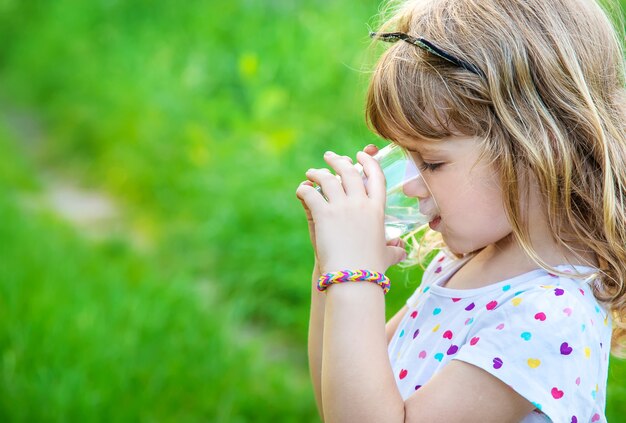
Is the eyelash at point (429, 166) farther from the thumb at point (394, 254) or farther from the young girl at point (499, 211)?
the thumb at point (394, 254)

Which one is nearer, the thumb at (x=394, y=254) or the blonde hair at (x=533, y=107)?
the blonde hair at (x=533, y=107)

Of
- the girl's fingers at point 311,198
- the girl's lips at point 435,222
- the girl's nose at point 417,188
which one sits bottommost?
the girl's lips at point 435,222

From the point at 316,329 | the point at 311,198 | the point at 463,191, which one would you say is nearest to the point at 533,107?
the point at 463,191

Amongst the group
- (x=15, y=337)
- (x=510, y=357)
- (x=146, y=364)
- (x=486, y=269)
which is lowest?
(x=510, y=357)

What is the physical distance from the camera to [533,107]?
4.77 ft

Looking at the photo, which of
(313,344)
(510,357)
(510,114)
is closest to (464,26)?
(510,114)

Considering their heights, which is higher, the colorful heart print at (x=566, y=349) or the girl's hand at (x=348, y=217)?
the girl's hand at (x=348, y=217)

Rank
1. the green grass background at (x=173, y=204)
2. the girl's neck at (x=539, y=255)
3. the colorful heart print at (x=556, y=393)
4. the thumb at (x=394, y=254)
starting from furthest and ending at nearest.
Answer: the green grass background at (x=173, y=204) < the thumb at (x=394, y=254) < the girl's neck at (x=539, y=255) < the colorful heart print at (x=556, y=393)

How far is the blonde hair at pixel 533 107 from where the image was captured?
4.76 feet

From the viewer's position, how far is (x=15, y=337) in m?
2.93

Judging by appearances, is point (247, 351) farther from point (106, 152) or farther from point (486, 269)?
point (106, 152)

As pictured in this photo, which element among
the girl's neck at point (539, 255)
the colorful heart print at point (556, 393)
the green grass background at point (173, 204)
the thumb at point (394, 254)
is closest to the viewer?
the colorful heart print at point (556, 393)

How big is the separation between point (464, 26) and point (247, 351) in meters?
2.00

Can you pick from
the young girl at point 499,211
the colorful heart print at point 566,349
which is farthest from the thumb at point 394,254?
the colorful heart print at point 566,349
